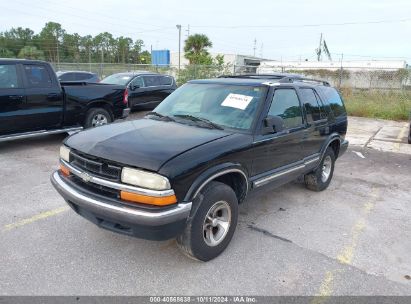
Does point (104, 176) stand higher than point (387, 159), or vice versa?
point (104, 176)

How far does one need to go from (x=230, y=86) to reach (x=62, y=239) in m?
2.55

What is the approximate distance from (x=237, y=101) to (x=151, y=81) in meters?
9.84

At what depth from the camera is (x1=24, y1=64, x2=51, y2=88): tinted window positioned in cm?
741

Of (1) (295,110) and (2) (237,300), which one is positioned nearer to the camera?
(2) (237,300)

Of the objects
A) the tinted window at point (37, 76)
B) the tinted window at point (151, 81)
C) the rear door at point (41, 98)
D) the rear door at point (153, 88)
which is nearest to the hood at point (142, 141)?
the rear door at point (41, 98)

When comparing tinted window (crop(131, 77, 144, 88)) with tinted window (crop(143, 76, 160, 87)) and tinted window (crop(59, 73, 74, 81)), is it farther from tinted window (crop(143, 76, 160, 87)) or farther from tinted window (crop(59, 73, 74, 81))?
tinted window (crop(59, 73, 74, 81))

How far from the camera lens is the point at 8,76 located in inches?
280

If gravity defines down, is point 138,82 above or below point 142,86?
above

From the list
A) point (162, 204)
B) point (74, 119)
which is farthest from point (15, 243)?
point (74, 119)

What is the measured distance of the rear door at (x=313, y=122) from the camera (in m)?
4.89

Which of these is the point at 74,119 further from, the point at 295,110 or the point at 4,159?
the point at 295,110

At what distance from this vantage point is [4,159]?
272 inches

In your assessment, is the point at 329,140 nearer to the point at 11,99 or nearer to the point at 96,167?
the point at 96,167

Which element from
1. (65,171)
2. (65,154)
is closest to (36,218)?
(65,171)
